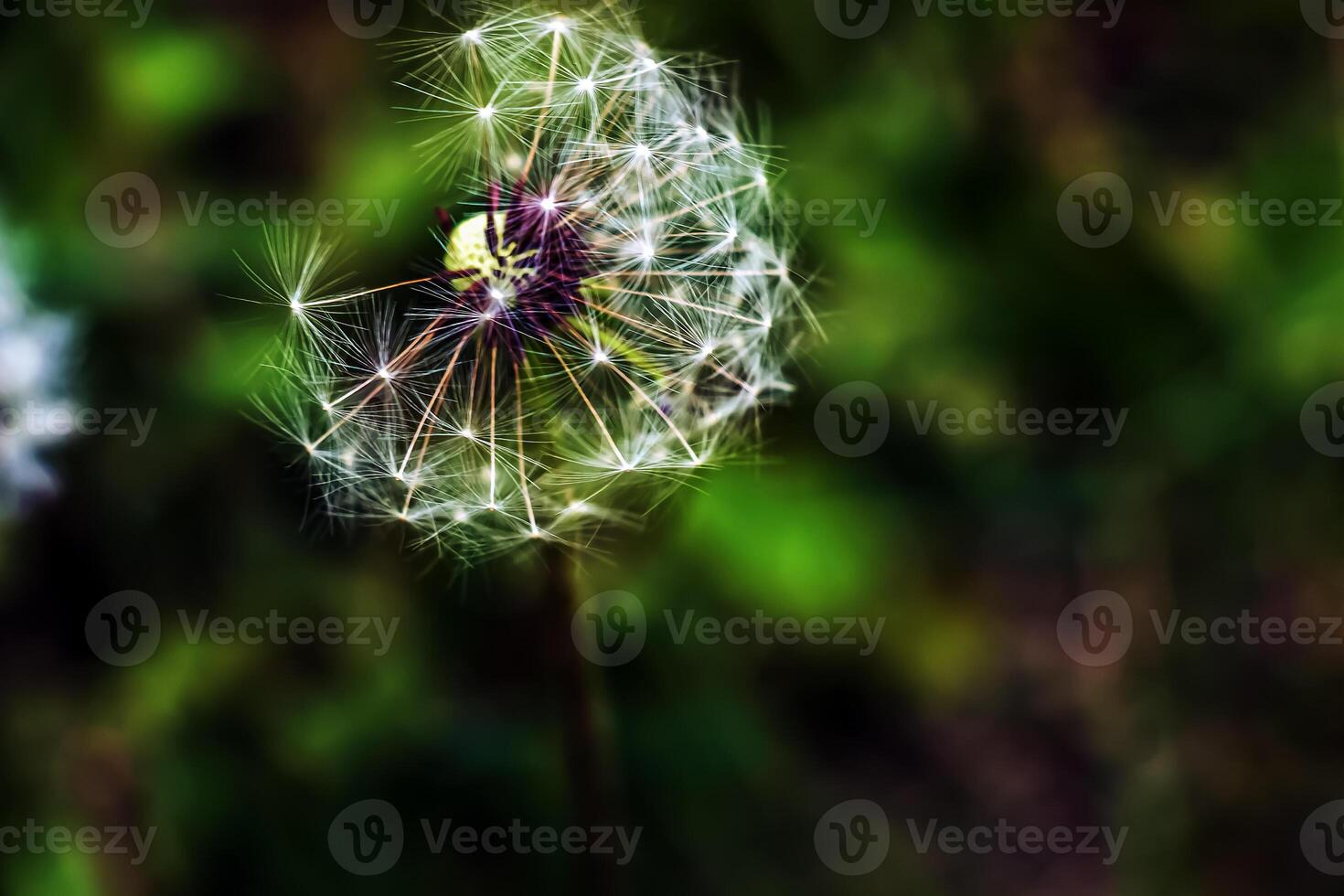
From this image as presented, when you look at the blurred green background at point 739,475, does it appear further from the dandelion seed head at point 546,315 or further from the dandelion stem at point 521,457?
the dandelion stem at point 521,457

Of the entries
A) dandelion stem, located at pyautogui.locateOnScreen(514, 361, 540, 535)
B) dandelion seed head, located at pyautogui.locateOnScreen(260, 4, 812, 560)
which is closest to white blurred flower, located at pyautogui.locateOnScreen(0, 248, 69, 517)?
dandelion seed head, located at pyautogui.locateOnScreen(260, 4, 812, 560)

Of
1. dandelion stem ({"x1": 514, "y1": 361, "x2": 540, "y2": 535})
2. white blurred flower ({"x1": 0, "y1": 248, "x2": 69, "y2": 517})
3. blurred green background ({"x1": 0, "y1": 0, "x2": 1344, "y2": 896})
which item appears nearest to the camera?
dandelion stem ({"x1": 514, "y1": 361, "x2": 540, "y2": 535})

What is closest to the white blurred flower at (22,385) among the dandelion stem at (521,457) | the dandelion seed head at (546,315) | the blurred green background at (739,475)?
the blurred green background at (739,475)

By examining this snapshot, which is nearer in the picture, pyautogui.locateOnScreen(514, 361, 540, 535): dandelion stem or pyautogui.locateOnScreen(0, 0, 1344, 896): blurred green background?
pyautogui.locateOnScreen(514, 361, 540, 535): dandelion stem

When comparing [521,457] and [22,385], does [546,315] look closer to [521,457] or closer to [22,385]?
[521,457]

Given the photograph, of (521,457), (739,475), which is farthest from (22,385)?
(739,475)

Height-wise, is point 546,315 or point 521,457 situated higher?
point 546,315

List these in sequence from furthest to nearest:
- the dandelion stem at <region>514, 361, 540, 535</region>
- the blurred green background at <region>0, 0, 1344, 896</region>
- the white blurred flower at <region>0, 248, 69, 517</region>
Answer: the blurred green background at <region>0, 0, 1344, 896</region> → the white blurred flower at <region>0, 248, 69, 517</region> → the dandelion stem at <region>514, 361, 540, 535</region>

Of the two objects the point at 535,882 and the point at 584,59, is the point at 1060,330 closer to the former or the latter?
the point at 584,59

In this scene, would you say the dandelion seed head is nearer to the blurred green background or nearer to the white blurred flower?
the blurred green background
